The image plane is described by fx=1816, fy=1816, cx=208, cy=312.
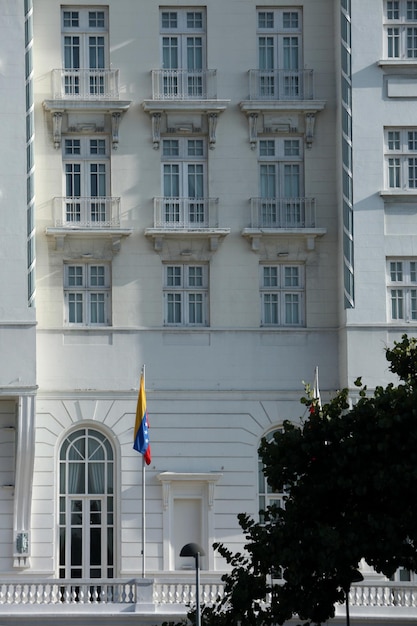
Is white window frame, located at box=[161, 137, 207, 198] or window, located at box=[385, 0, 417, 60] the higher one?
window, located at box=[385, 0, 417, 60]

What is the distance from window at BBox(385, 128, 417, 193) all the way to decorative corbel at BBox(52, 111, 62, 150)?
7.66m

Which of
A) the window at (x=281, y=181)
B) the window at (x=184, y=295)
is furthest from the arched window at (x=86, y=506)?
the window at (x=281, y=181)

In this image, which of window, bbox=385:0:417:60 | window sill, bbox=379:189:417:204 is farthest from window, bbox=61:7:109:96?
window sill, bbox=379:189:417:204

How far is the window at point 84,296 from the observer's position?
42438mm

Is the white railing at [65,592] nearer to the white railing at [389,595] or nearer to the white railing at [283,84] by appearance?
the white railing at [389,595]

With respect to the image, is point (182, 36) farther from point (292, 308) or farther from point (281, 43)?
point (292, 308)

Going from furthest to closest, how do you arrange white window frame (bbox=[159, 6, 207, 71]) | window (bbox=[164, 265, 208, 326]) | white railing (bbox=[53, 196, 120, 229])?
white window frame (bbox=[159, 6, 207, 71]), window (bbox=[164, 265, 208, 326]), white railing (bbox=[53, 196, 120, 229])

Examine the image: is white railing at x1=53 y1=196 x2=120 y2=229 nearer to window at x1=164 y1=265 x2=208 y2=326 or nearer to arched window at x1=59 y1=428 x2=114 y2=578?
window at x1=164 y1=265 x2=208 y2=326

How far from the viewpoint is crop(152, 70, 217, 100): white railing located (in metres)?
42.9

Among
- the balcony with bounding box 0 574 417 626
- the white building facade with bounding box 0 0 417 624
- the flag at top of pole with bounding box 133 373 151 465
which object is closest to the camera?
the balcony with bounding box 0 574 417 626

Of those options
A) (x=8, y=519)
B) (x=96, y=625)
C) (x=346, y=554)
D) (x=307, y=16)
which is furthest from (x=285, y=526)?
(x=307, y=16)

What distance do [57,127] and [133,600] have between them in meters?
11.2

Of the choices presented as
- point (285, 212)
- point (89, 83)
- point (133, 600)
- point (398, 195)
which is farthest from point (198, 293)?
point (133, 600)

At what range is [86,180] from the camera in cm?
4281
